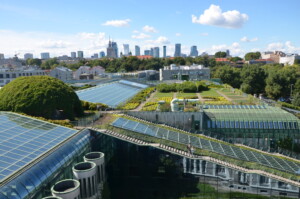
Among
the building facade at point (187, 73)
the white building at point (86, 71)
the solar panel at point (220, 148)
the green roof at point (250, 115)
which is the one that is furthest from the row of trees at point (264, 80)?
the white building at point (86, 71)

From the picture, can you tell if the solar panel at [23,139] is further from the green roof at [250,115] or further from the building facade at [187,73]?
the building facade at [187,73]

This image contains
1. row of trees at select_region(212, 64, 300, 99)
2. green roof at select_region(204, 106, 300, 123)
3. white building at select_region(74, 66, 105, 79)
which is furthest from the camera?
white building at select_region(74, 66, 105, 79)

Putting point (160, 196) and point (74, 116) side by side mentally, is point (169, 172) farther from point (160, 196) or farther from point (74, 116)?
point (74, 116)

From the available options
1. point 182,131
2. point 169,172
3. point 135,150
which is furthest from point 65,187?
point 182,131

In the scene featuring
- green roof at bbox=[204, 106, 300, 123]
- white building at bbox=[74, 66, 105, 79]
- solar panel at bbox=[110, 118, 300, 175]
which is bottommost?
solar panel at bbox=[110, 118, 300, 175]

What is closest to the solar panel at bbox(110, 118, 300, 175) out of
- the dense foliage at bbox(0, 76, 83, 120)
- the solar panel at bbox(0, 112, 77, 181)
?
the dense foliage at bbox(0, 76, 83, 120)

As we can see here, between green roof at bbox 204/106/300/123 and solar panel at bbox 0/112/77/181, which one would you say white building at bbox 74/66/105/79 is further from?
solar panel at bbox 0/112/77/181
